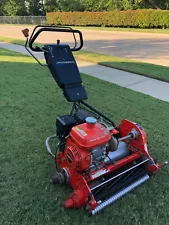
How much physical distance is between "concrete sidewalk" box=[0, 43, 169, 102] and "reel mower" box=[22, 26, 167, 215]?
2.49 m

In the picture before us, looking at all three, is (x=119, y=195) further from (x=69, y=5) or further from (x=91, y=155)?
(x=69, y=5)

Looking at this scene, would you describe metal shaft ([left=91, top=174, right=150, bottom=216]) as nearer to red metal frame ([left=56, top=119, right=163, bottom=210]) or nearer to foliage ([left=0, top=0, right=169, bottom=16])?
red metal frame ([left=56, top=119, right=163, bottom=210])

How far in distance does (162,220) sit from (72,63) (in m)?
1.58

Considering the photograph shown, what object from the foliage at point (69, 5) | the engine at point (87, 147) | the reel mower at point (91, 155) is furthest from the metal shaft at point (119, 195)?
the foliage at point (69, 5)

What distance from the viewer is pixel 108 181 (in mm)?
2096

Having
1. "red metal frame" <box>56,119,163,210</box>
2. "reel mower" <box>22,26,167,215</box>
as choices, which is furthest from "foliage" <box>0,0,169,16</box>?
"red metal frame" <box>56,119,163,210</box>

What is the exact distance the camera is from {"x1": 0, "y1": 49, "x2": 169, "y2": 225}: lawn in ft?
6.77

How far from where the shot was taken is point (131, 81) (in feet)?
18.9

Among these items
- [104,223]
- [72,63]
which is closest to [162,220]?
[104,223]

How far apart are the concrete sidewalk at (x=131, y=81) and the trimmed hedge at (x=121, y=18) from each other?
54.0ft

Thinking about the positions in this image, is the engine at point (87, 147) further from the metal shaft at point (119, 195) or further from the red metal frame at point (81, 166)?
the metal shaft at point (119, 195)

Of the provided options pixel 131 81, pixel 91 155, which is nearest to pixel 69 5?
pixel 131 81

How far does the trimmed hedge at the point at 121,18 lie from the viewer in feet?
69.7

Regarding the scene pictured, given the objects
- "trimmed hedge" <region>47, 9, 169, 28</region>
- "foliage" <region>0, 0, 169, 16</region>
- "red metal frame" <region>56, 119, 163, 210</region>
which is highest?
"foliage" <region>0, 0, 169, 16</region>
